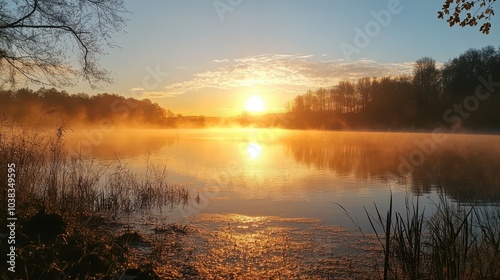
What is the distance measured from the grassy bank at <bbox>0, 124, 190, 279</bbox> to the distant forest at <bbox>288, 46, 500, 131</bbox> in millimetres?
54346

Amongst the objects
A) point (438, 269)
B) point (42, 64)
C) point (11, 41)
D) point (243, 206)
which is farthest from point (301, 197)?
point (11, 41)

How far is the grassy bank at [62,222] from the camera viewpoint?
430 cm

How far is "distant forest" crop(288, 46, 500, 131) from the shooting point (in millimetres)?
52156

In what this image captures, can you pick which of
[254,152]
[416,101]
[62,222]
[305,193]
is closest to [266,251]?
[62,222]

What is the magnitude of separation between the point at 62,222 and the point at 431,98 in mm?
62542

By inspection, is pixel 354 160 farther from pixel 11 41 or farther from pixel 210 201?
pixel 11 41

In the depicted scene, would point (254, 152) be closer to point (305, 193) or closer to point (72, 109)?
point (305, 193)

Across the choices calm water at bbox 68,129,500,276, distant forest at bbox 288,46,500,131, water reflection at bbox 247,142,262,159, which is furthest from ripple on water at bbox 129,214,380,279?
distant forest at bbox 288,46,500,131

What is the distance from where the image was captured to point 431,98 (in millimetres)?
58031

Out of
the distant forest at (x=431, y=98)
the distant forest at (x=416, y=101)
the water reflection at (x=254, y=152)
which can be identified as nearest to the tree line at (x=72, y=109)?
the distant forest at (x=416, y=101)

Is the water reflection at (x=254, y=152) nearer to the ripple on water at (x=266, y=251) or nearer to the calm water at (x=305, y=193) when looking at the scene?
the calm water at (x=305, y=193)

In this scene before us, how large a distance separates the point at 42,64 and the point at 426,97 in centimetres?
6082

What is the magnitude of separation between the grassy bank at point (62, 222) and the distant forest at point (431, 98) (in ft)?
178

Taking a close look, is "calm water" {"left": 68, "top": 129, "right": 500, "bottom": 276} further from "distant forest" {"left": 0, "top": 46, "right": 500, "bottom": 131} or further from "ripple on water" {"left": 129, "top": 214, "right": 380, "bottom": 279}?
"distant forest" {"left": 0, "top": 46, "right": 500, "bottom": 131}
